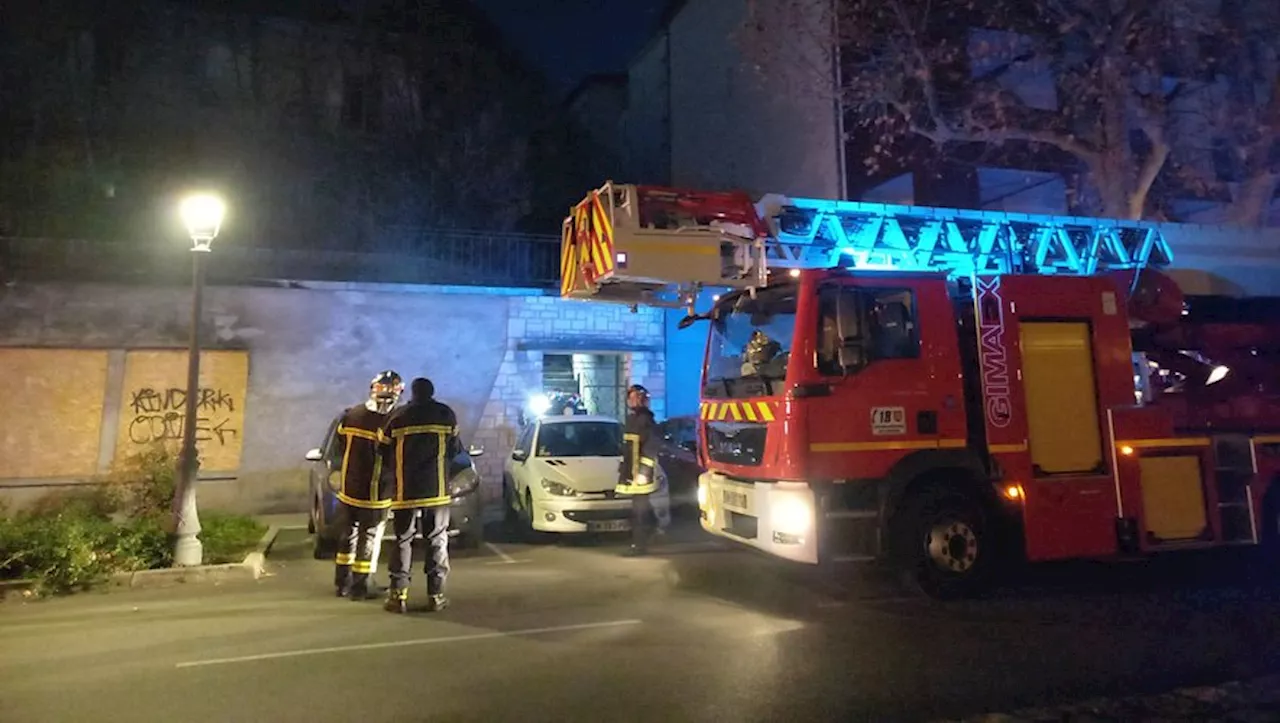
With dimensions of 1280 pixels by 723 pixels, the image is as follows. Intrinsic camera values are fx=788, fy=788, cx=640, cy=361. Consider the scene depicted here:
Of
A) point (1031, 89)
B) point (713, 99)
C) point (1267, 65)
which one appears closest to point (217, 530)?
point (713, 99)

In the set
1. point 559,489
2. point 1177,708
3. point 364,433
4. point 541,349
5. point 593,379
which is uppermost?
point 541,349

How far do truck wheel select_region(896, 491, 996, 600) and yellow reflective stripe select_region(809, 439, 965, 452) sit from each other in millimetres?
407

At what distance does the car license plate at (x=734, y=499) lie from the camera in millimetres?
6723

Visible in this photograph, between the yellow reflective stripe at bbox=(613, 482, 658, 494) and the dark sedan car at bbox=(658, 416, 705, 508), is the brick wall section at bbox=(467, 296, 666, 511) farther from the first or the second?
the yellow reflective stripe at bbox=(613, 482, 658, 494)

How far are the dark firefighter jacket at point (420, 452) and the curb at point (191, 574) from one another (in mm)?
2785

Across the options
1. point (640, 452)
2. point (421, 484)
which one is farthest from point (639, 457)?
point (421, 484)

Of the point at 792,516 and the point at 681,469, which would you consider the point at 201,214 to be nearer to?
the point at 681,469

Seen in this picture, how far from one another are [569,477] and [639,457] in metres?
1.17

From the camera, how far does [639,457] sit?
8.77 metres

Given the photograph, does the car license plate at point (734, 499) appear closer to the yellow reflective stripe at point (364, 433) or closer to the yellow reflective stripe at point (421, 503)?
the yellow reflective stripe at point (421, 503)

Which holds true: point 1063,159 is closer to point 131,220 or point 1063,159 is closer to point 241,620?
point 241,620

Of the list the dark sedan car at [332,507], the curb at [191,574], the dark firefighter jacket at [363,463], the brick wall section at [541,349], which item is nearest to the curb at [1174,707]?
the dark firefighter jacket at [363,463]

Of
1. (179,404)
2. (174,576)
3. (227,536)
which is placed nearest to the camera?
(174,576)

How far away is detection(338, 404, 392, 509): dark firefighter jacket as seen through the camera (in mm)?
6586
